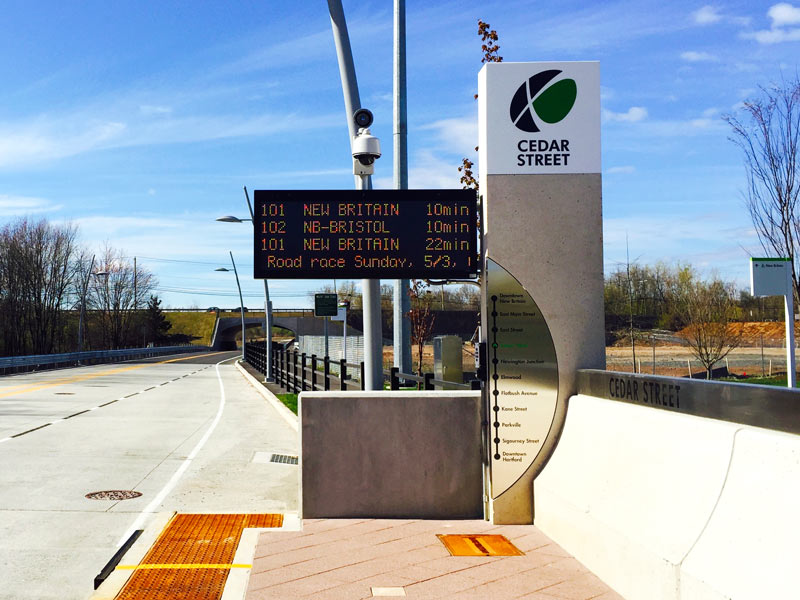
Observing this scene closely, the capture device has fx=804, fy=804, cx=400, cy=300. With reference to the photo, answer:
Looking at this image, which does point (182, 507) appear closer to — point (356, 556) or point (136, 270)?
point (356, 556)

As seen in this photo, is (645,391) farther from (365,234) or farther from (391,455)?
(365,234)

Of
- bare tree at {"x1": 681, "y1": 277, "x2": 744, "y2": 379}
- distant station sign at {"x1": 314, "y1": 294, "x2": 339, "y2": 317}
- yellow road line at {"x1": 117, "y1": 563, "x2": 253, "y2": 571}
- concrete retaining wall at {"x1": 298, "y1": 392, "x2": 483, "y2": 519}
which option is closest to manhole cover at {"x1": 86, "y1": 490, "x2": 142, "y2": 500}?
concrete retaining wall at {"x1": 298, "y1": 392, "x2": 483, "y2": 519}

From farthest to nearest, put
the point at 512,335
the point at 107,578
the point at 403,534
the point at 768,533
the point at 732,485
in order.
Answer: the point at 512,335 → the point at 403,534 → the point at 107,578 → the point at 732,485 → the point at 768,533

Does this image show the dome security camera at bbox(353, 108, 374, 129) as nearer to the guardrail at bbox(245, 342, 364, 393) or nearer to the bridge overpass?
the guardrail at bbox(245, 342, 364, 393)

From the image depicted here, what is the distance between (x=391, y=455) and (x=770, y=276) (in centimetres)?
997

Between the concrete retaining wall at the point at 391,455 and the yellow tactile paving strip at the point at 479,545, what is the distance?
828 mm

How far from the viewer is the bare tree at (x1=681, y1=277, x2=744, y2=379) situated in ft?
109

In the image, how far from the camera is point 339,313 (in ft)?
82.2

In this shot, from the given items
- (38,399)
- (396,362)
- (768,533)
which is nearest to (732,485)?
(768,533)

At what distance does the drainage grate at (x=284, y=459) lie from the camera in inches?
543

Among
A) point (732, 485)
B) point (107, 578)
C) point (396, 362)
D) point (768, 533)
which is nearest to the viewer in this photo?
point (768, 533)

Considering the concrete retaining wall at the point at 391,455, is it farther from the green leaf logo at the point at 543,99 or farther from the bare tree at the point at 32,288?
the bare tree at the point at 32,288

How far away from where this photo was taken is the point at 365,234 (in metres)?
8.41

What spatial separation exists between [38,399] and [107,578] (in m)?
22.0
